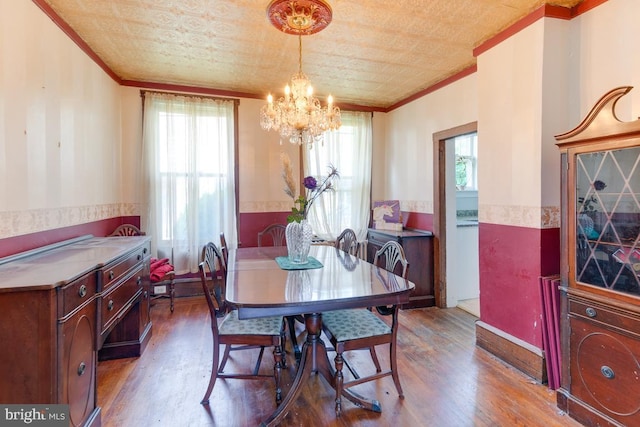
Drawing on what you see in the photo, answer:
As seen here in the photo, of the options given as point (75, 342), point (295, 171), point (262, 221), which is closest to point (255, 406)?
point (75, 342)

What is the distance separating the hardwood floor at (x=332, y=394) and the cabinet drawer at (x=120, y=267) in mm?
791

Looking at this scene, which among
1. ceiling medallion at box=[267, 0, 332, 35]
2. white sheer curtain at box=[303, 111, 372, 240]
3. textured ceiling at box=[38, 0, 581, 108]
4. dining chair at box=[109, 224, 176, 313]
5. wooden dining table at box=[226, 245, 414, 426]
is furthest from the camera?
white sheer curtain at box=[303, 111, 372, 240]

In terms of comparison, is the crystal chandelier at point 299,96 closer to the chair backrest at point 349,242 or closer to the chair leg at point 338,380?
the chair backrest at point 349,242

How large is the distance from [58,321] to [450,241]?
373 centimetres

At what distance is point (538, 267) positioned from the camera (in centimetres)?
241

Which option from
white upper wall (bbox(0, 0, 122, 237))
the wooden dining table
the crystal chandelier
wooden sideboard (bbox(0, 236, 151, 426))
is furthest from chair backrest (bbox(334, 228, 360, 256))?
white upper wall (bbox(0, 0, 122, 237))

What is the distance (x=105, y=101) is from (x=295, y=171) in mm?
2327

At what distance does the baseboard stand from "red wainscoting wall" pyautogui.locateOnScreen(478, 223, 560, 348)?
45 mm

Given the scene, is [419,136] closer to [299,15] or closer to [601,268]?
[299,15]

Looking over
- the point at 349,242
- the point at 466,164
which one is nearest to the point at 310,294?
the point at 349,242

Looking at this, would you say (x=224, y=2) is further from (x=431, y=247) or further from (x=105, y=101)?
(x=431, y=247)

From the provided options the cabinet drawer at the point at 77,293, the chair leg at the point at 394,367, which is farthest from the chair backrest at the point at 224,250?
the chair leg at the point at 394,367

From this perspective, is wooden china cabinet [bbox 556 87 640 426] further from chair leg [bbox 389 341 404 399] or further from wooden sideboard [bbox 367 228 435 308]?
wooden sideboard [bbox 367 228 435 308]

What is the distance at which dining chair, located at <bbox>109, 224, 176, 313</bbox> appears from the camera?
3.53 metres
